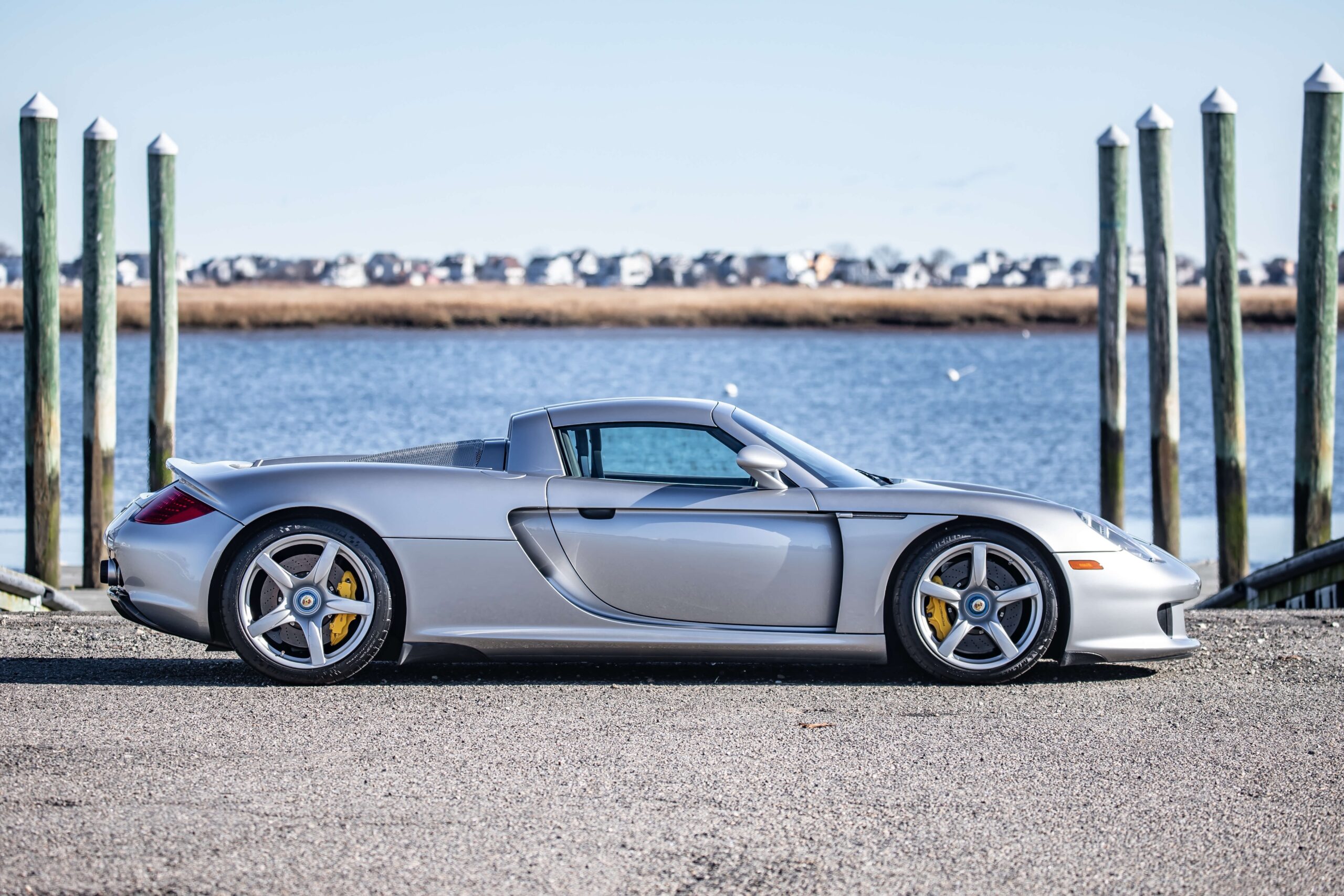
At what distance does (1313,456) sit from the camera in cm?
Result: 1031

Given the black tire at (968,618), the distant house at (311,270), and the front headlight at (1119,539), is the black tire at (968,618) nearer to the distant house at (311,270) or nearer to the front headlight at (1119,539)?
the front headlight at (1119,539)

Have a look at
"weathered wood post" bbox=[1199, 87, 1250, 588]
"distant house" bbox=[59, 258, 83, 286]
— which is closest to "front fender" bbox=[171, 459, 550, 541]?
"weathered wood post" bbox=[1199, 87, 1250, 588]

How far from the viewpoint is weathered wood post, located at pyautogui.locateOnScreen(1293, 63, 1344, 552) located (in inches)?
402

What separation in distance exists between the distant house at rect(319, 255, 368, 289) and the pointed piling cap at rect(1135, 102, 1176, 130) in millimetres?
121053

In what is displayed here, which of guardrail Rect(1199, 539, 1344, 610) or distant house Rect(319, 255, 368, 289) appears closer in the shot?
guardrail Rect(1199, 539, 1344, 610)

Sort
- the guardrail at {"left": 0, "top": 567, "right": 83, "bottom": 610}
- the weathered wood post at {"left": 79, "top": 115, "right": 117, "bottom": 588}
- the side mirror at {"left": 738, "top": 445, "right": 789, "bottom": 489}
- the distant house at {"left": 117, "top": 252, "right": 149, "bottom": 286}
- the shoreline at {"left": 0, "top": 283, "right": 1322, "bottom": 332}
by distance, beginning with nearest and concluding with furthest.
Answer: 1. the side mirror at {"left": 738, "top": 445, "right": 789, "bottom": 489}
2. the guardrail at {"left": 0, "top": 567, "right": 83, "bottom": 610}
3. the weathered wood post at {"left": 79, "top": 115, "right": 117, "bottom": 588}
4. the shoreline at {"left": 0, "top": 283, "right": 1322, "bottom": 332}
5. the distant house at {"left": 117, "top": 252, "right": 149, "bottom": 286}

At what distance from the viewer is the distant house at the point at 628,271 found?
444 ft

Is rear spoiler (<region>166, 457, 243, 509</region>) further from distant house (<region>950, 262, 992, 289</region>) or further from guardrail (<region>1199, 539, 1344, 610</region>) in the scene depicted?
distant house (<region>950, 262, 992, 289</region>)

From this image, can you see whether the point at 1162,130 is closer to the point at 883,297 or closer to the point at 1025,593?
the point at 1025,593

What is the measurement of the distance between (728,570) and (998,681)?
3.65 ft

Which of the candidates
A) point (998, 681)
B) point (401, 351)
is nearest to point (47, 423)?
point (998, 681)

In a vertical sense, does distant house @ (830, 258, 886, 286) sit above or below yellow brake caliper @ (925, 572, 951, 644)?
above

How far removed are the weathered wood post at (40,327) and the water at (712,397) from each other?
9.94 feet

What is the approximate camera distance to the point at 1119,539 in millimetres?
5980
